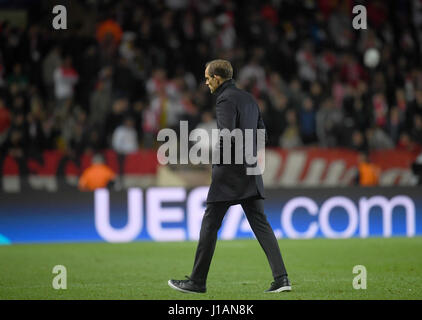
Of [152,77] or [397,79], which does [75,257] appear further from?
[397,79]

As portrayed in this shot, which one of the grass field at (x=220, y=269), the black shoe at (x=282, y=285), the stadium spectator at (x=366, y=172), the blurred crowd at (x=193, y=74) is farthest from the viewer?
the blurred crowd at (x=193, y=74)

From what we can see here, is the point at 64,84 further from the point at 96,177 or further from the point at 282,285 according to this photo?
the point at 282,285

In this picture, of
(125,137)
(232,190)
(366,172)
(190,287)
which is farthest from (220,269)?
(366,172)

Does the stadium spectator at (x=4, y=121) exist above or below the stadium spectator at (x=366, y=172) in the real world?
above

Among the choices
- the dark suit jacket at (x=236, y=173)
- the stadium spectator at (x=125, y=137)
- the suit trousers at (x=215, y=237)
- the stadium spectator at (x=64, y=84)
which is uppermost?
the stadium spectator at (x=64, y=84)

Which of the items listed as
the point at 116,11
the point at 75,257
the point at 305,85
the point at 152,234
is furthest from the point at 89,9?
the point at 75,257

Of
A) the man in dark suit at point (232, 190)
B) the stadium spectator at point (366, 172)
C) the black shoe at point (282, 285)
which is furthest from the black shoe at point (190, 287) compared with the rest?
the stadium spectator at point (366, 172)

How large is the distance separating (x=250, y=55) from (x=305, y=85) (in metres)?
1.62

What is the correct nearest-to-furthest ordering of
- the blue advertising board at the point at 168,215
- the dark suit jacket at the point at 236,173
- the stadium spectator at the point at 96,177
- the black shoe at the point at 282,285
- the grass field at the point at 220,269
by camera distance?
the dark suit jacket at the point at 236,173
the black shoe at the point at 282,285
the grass field at the point at 220,269
the blue advertising board at the point at 168,215
the stadium spectator at the point at 96,177

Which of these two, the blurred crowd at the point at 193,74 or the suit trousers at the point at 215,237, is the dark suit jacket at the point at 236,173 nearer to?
the suit trousers at the point at 215,237

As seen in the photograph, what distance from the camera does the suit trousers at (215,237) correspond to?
8648 mm

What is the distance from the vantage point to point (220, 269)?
37.7 feet

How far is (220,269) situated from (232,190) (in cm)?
308

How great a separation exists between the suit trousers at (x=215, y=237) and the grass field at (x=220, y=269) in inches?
10.8
